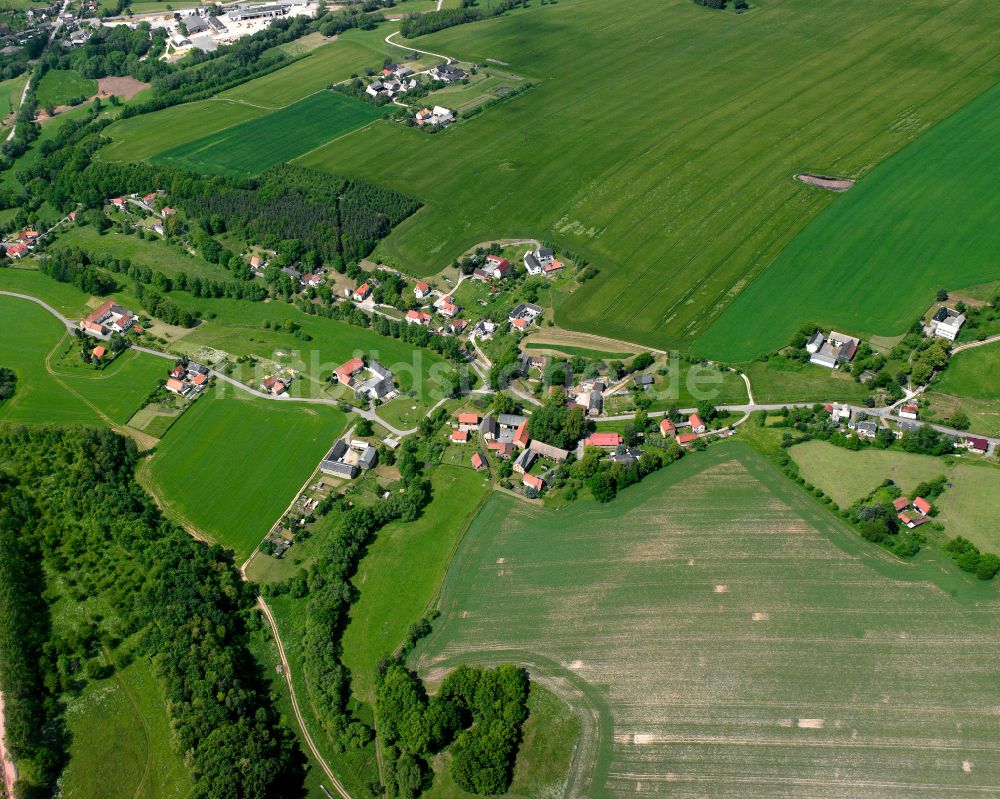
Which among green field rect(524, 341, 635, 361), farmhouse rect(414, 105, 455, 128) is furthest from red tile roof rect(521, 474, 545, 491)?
farmhouse rect(414, 105, 455, 128)

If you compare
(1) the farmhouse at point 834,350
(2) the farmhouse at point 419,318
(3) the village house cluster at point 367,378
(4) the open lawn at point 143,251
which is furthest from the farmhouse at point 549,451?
(4) the open lawn at point 143,251

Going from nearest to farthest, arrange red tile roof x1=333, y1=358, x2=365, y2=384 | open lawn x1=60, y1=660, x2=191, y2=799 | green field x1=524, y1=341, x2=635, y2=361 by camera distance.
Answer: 1. open lawn x1=60, y1=660, x2=191, y2=799
2. green field x1=524, y1=341, x2=635, y2=361
3. red tile roof x1=333, y1=358, x2=365, y2=384

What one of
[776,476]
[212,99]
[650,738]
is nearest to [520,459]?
[776,476]

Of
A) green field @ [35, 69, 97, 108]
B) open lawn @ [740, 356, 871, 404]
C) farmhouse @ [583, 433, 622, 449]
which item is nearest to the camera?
farmhouse @ [583, 433, 622, 449]

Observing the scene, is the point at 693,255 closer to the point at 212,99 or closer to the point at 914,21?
the point at 914,21

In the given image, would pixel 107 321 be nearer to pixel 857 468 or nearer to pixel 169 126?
pixel 169 126

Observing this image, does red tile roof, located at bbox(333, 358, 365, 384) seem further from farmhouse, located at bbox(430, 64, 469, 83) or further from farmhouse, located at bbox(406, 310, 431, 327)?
farmhouse, located at bbox(430, 64, 469, 83)
